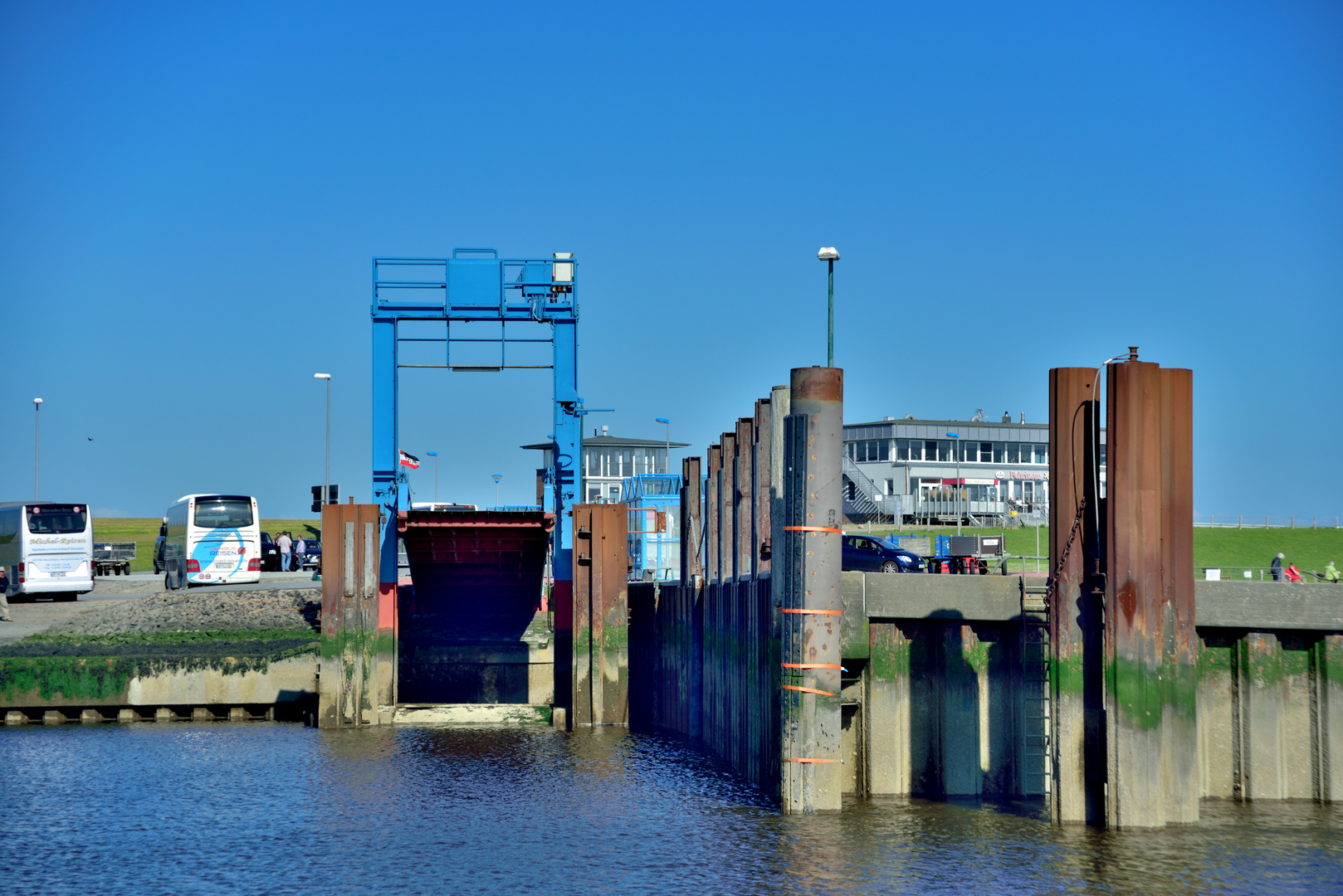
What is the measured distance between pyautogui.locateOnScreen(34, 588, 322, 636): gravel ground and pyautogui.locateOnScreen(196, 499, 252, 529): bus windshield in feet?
33.8

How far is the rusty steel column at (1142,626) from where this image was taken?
13500 mm

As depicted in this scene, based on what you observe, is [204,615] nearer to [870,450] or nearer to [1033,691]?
[1033,691]

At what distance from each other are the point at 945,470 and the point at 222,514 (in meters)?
58.9

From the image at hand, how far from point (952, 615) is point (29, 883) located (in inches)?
404

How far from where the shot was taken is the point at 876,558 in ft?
122

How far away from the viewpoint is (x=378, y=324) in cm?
2597

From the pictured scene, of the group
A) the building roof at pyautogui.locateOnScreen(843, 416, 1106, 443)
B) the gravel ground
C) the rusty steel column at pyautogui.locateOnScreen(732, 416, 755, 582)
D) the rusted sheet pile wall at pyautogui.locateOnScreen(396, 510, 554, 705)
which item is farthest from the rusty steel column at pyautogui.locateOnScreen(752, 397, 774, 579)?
the building roof at pyautogui.locateOnScreen(843, 416, 1106, 443)

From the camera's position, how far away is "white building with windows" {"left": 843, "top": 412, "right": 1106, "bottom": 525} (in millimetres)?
84812

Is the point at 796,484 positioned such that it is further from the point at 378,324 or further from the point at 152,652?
the point at 152,652

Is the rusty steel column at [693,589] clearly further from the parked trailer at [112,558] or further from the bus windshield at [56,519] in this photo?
the parked trailer at [112,558]

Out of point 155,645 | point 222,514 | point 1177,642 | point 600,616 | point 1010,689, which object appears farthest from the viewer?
point 222,514

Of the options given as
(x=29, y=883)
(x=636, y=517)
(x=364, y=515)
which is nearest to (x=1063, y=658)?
(x=29, y=883)

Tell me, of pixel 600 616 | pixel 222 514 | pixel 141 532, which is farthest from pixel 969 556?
pixel 141 532

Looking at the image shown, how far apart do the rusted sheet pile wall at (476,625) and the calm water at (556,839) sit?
5513mm
